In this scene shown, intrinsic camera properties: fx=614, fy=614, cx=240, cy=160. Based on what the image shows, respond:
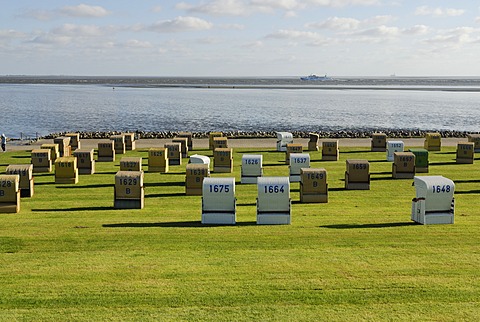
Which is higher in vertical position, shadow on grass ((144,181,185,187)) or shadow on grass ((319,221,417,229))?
shadow on grass ((319,221,417,229))

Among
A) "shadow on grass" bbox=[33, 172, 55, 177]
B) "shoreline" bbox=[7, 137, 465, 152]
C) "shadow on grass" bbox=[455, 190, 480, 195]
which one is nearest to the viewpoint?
"shadow on grass" bbox=[455, 190, 480, 195]

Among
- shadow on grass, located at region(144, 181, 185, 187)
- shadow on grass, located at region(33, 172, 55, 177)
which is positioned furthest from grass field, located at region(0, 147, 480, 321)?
shadow on grass, located at region(33, 172, 55, 177)

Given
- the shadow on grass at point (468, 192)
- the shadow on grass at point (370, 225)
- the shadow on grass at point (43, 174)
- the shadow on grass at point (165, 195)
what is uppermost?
the shadow on grass at point (370, 225)

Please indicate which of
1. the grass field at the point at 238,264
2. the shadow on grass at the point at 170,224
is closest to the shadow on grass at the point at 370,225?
the grass field at the point at 238,264

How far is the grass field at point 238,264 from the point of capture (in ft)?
48.1

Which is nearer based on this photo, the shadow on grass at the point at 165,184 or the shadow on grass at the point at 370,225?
the shadow on grass at the point at 370,225

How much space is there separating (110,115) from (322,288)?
377ft

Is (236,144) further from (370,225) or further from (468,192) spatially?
(370,225)

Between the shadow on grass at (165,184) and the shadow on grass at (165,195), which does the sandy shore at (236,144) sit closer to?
the shadow on grass at (165,184)

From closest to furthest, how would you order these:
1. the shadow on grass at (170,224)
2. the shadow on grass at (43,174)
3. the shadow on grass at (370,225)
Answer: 1. the shadow on grass at (370,225)
2. the shadow on grass at (170,224)
3. the shadow on grass at (43,174)

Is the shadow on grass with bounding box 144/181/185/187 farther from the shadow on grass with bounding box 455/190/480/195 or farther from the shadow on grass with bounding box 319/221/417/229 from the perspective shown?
the shadow on grass with bounding box 455/190/480/195

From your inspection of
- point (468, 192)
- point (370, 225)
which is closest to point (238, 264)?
point (370, 225)

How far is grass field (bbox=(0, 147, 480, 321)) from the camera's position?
577 inches

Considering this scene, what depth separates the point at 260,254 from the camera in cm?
1902
